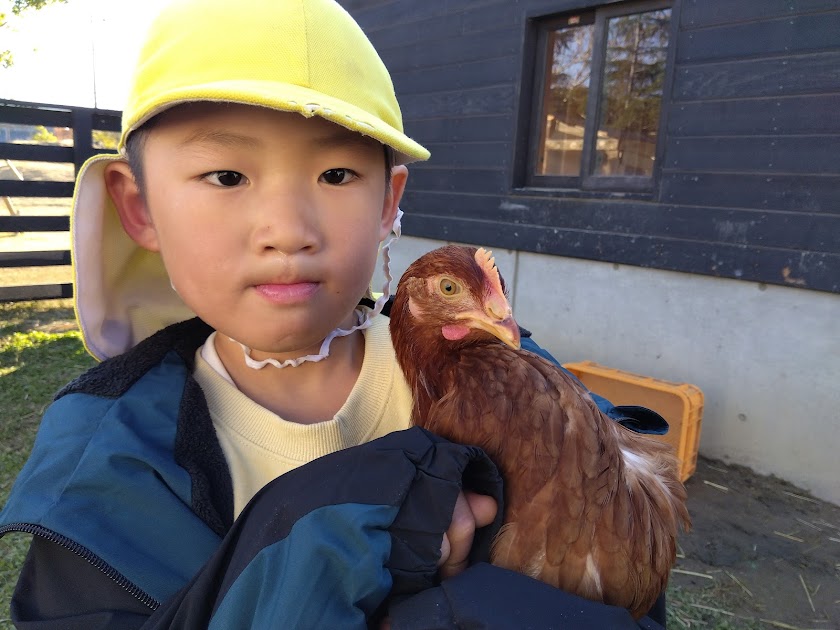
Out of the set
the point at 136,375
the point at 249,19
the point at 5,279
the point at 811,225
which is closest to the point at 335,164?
the point at 249,19

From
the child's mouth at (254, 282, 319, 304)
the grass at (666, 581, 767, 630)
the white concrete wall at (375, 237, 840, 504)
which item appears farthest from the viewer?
the white concrete wall at (375, 237, 840, 504)

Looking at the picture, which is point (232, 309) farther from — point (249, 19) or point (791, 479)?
point (791, 479)

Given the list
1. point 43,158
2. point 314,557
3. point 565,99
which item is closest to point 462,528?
point 314,557

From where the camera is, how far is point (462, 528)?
912mm

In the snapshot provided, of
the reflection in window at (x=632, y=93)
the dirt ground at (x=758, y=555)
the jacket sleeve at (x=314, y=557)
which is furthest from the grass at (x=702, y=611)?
the reflection in window at (x=632, y=93)

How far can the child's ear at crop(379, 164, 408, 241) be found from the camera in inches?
48.7

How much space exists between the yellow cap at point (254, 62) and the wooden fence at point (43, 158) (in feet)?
22.2

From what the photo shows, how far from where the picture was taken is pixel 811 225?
3.35 m

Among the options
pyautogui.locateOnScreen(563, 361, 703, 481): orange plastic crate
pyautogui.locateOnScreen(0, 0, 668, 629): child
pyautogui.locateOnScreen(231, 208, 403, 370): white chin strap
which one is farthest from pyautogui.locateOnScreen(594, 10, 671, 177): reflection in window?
pyautogui.locateOnScreen(0, 0, 668, 629): child

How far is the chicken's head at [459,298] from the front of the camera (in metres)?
1.18

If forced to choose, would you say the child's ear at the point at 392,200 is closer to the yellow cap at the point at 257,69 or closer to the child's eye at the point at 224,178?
the yellow cap at the point at 257,69

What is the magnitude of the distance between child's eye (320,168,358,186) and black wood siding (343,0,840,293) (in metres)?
3.30

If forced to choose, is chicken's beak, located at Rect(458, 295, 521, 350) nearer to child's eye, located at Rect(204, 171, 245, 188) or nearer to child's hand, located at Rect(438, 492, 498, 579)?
child's hand, located at Rect(438, 492, 498, 579)

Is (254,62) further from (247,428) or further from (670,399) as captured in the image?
(670,399)
